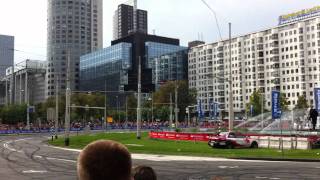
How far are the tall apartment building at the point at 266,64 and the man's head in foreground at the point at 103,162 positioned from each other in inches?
5124

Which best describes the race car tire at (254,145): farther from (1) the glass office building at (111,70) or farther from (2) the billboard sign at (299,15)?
(2) the billboard sign at (299,15)

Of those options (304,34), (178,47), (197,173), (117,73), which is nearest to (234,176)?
(197,173)

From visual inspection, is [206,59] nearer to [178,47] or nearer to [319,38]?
[178,47]

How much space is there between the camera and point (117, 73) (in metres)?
144

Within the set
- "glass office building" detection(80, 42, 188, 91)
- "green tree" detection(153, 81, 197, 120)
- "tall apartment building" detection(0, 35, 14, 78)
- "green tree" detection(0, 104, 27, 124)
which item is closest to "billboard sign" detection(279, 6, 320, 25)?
"green tree" detection(153, 81, 197, 120)

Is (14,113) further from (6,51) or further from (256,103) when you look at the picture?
(256,103)

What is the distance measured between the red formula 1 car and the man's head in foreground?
3739cm

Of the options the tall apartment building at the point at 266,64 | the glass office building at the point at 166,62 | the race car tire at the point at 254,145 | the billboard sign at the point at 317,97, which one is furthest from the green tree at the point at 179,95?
the race car tire at the point at 254,145

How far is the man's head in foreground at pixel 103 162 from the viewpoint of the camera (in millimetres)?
2812

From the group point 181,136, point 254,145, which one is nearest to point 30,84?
point 181,136

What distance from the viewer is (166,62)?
163500 millimetres

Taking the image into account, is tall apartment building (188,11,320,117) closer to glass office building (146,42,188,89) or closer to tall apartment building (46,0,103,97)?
glass office building (146,42,188,89)

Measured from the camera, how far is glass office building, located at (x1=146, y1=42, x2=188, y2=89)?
147250mm

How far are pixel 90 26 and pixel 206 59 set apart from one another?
125m
